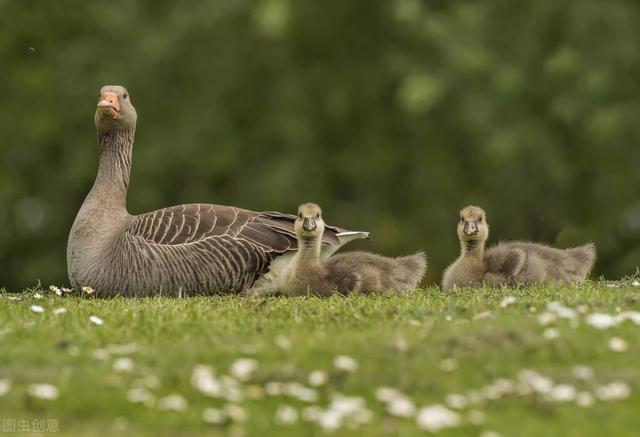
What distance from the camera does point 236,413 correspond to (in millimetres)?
6328

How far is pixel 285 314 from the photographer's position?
939cm

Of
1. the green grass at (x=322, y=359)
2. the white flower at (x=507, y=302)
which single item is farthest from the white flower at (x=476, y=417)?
the white flower at (x=507, y=302)

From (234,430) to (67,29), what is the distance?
17541 millimetres

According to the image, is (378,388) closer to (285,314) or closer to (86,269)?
(285,314)

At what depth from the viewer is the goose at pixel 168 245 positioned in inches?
458

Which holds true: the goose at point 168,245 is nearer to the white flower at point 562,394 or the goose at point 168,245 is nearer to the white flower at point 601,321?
the white flower at point 601,321

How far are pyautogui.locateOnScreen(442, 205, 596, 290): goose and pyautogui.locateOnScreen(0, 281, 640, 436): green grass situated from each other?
1.66m

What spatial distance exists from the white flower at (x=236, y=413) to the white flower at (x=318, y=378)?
52 cm

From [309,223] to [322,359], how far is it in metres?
4.08

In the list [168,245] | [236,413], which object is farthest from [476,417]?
[168,245]

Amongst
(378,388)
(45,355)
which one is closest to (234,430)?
(378,388)

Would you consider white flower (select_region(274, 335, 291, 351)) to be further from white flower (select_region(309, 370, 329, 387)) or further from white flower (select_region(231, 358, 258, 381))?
white flower (select_region(309, 370, 329, 387))

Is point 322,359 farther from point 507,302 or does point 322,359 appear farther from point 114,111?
point 114,111

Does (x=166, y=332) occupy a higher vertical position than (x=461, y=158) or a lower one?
lower
